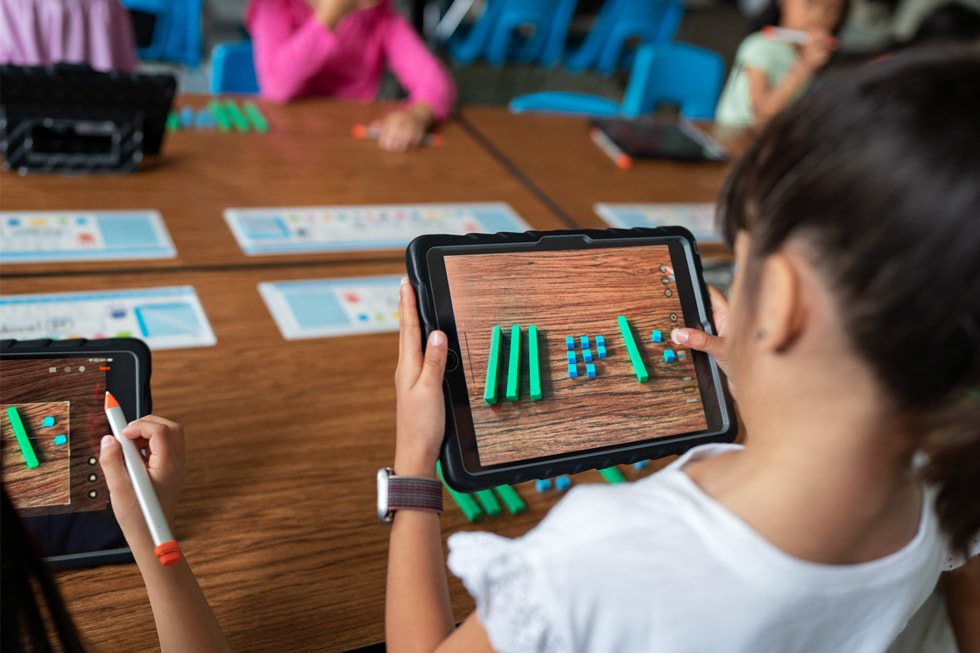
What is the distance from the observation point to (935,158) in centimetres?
44

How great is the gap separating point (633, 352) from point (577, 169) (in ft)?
3.58

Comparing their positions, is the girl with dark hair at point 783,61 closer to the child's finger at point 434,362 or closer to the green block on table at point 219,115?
the green block on table at point 219,115

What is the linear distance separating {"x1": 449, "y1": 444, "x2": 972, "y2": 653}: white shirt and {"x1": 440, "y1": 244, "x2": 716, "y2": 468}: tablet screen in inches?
8.4

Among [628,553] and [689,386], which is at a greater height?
[628,553]

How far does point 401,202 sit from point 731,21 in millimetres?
5022

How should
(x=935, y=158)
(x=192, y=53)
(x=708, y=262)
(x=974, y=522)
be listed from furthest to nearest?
(x=192, y=53), (x=708, y=262), (x=974, y=522), (x=935, y=158)

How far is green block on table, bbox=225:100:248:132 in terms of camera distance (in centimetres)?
169

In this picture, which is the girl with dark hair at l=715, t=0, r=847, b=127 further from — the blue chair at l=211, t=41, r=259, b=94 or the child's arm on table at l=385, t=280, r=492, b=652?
the child's arm on table at l=385, t=280, r=492, b=652

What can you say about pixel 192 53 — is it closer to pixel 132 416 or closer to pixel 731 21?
pixel 132 416

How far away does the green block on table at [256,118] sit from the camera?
1704 mm

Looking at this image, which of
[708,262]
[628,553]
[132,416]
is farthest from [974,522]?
[708,262]

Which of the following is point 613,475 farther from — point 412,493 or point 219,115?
point 219,115

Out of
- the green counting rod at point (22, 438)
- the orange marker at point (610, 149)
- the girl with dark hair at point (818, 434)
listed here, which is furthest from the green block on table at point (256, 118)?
the girl with dark hair at point (818, 434)

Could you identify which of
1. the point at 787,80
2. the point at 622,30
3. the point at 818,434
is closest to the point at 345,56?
the point at 787,80
